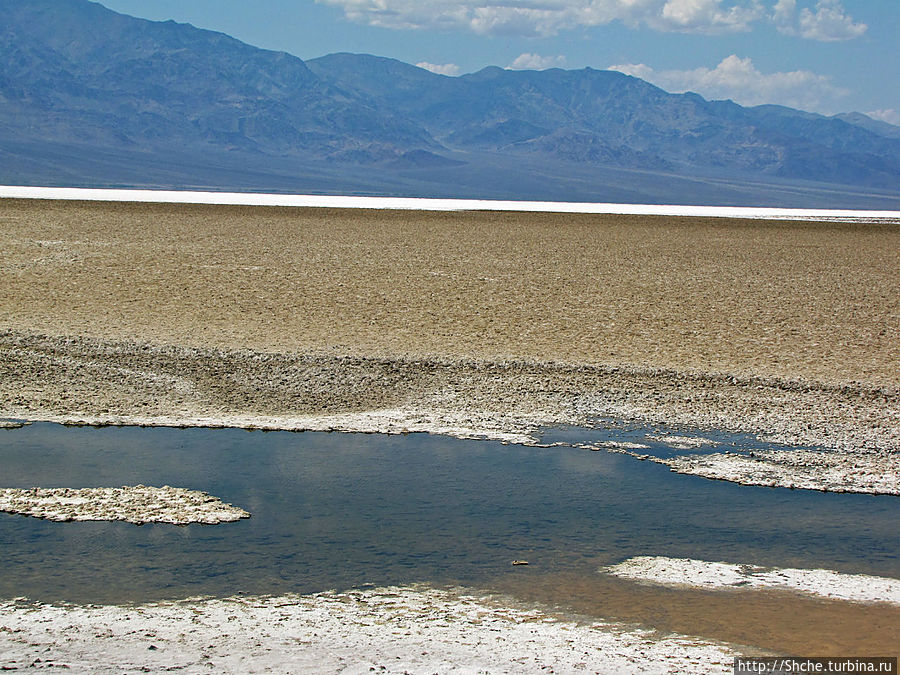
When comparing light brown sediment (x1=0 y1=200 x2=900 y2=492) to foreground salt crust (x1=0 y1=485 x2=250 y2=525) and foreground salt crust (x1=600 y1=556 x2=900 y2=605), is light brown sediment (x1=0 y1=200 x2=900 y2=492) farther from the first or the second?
foreground salt crust (x1=0 y1=485 x2=250 y2=525)

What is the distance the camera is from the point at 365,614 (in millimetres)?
4574

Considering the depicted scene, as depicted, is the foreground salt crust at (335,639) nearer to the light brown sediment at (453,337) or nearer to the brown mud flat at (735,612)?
the brown mud flat at (735,612)

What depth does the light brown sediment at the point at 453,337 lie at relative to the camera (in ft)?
26.9

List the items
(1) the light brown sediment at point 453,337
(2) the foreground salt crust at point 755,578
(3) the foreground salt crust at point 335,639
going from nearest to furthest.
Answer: (3) the foreground salt crust at point 335,639
(2) the foreground salt crust at point 755,578
(1) the light brown sediment at point 453,337

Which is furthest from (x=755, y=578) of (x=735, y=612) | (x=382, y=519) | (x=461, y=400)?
(x=461, y=400)

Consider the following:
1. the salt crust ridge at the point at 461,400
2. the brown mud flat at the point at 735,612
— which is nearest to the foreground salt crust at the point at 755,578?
the brown mud flat at the point at 735,612

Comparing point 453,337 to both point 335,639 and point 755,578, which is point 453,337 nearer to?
point 755,578

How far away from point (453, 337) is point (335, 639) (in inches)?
281

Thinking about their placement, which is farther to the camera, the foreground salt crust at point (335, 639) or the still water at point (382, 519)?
the still water at point (382, 519)

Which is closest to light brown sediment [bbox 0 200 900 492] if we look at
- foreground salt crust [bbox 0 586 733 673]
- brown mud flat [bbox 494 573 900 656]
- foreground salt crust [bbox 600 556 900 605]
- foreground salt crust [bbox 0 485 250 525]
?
foreground salt crust [bbox 600 556 900 605]

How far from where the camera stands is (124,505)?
586 cm

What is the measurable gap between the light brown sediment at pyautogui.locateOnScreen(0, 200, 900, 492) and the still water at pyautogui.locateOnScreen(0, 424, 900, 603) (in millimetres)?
459

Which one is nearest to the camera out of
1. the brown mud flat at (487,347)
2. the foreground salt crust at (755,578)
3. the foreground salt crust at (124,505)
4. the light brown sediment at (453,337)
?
the foreground salt crust at (755,578)

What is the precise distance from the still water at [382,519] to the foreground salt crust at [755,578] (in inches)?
4.5
